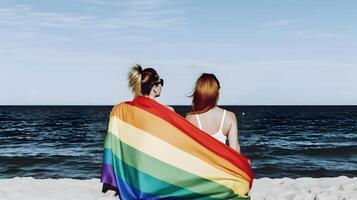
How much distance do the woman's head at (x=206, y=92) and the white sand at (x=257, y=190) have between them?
5519mm

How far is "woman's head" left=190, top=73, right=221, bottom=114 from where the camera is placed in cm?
390

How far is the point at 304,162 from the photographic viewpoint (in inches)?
906

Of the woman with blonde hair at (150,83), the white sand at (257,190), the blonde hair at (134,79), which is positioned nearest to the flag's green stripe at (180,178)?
the woman with blonde hair at (150,83)

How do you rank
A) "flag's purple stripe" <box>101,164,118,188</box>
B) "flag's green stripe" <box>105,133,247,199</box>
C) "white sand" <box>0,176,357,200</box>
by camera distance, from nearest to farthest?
"flag's green stripe" <box>105,133,247,199</box> < "flag's purple stripe" <box>101,164,118,188</box> < "white sand" <box>0,176,357,200</box>

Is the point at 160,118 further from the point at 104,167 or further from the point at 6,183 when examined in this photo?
the point at 6,183

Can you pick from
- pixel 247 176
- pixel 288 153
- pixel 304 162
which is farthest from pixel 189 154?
pixel 288 153

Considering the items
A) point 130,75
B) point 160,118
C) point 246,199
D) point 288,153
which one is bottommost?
point 288,153

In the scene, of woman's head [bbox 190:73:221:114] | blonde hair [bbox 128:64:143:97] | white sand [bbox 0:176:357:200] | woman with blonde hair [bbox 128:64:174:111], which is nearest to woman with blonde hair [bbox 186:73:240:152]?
woman's head [bbox 190:73:221:114]

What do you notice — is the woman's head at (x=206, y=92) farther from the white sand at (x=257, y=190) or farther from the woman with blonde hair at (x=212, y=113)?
the white sand at (x=257, y=190)

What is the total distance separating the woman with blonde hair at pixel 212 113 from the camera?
391 cm

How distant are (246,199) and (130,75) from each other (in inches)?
61.2

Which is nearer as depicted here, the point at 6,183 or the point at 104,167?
the point at 104,167

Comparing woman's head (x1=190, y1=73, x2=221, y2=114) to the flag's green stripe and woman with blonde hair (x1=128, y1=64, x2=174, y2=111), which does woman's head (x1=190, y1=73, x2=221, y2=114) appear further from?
the flag's green stripe

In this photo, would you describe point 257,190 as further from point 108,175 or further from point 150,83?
point 150,83
